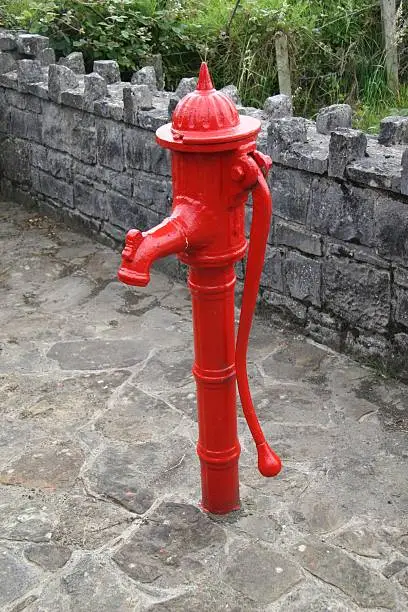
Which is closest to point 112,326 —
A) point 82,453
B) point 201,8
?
point 82,453

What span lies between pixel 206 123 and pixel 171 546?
141 cm

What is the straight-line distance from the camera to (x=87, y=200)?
5.50 m

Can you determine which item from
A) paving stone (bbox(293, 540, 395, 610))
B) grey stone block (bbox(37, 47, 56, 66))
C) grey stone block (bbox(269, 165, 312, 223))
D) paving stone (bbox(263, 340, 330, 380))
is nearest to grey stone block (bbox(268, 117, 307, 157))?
grey stone block (bbox(269, 165, 312, 223))

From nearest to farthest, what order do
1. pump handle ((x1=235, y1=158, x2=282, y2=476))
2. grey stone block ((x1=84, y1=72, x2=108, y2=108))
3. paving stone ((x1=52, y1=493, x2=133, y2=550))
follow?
pump handle ((x1=235, y1=158, x2=282, y2=476)) → paving stone ((x1=52, y1=493, x2=133, y2=550)) → grey stone block ((x1=84, y1=72, x2=108, y2=108))

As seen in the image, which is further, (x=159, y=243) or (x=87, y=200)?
(x=87, y=200)

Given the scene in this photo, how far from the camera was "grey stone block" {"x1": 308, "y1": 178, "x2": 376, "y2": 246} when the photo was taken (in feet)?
11.8

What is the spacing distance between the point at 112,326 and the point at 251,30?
124 inches

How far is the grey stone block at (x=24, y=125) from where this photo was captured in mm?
Answer: 5805

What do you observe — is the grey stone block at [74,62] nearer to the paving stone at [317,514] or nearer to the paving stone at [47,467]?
the paving stone at [47,467]

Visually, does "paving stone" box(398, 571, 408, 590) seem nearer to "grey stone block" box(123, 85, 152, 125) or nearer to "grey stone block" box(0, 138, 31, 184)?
"grey stone block" box(123, 85, 152, 125)

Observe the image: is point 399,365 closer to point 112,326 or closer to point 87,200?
point 112,326

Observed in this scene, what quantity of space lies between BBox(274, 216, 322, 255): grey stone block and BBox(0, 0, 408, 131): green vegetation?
92.3 inches

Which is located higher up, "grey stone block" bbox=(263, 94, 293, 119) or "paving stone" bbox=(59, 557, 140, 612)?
"grey stone block" bbox=(263, 94, 293, 119)

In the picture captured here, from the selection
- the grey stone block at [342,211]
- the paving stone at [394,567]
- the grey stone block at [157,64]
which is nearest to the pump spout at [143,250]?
the paving stone at [394,567]
